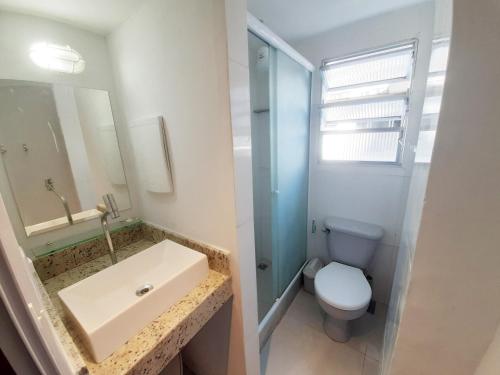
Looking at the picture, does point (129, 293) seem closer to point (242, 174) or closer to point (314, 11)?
point (242, 174)

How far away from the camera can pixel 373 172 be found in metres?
1.58

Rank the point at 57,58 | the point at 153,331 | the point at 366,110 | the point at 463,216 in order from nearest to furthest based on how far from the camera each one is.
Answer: the point at 463,216, the point at 153,331, the point at 57,58, the point at 366,110

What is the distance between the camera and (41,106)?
898mm

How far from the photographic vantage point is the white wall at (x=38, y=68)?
80 centimetres

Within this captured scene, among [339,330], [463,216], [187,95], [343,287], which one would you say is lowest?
[339,330]

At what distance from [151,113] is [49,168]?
0.54 m

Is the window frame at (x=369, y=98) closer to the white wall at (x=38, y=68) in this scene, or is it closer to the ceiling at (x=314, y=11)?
Answer: the ceiling at (x=314, y=11)

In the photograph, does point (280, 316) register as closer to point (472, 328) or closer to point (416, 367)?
point (416, 367)

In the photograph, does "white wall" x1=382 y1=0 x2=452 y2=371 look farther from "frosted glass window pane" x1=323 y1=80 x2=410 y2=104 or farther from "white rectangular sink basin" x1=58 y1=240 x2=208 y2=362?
"white rectangular sink basin" x1=58 y1=240 x2=208 y2=362

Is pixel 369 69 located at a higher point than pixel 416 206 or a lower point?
higher

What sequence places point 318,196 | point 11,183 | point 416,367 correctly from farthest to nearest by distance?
point 318,196 → point 11,183 → point 416,367

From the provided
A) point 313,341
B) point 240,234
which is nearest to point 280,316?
point 313,341

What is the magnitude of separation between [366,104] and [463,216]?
1336mm

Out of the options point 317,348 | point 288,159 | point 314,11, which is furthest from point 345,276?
point 314,11
